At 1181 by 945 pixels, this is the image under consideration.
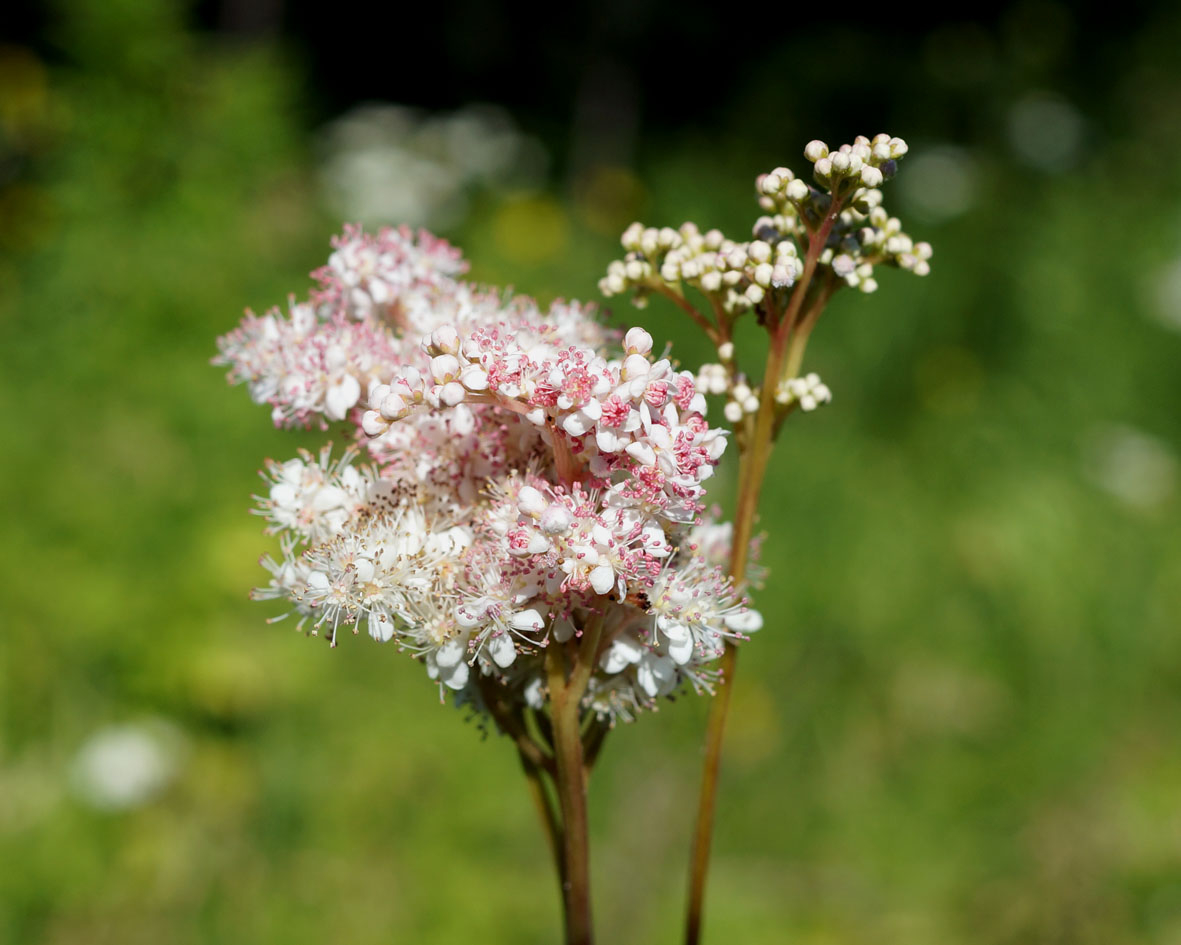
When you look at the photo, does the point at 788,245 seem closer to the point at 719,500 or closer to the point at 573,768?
A: the point at 573,768

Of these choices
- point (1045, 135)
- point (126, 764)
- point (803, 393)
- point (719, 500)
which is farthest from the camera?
point (1045, 135)

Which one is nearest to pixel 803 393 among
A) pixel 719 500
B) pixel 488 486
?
pixel 488 486

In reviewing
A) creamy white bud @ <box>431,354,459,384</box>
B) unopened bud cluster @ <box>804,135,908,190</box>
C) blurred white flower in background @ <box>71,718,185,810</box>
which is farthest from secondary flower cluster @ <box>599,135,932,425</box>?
blurred white flower in background @ <box>71,718,185,810</box>

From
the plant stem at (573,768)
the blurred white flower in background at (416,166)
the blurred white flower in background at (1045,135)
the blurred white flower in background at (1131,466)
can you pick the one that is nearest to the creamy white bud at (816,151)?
the plant stem at (573,768)

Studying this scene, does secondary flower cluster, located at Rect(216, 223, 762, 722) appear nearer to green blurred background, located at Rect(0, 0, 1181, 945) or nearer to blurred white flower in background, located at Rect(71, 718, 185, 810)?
green blurred background, located at Rect(0, 0, 1181, 945)

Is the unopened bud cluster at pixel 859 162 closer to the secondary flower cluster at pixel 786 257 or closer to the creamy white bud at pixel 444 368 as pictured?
the secondary flower cluster at pixel 786 257

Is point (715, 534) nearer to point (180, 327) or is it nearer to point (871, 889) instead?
point (871, 889)

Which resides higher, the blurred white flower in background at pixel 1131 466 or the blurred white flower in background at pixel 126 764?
the blurred white flower in background at pixel 1131 466
